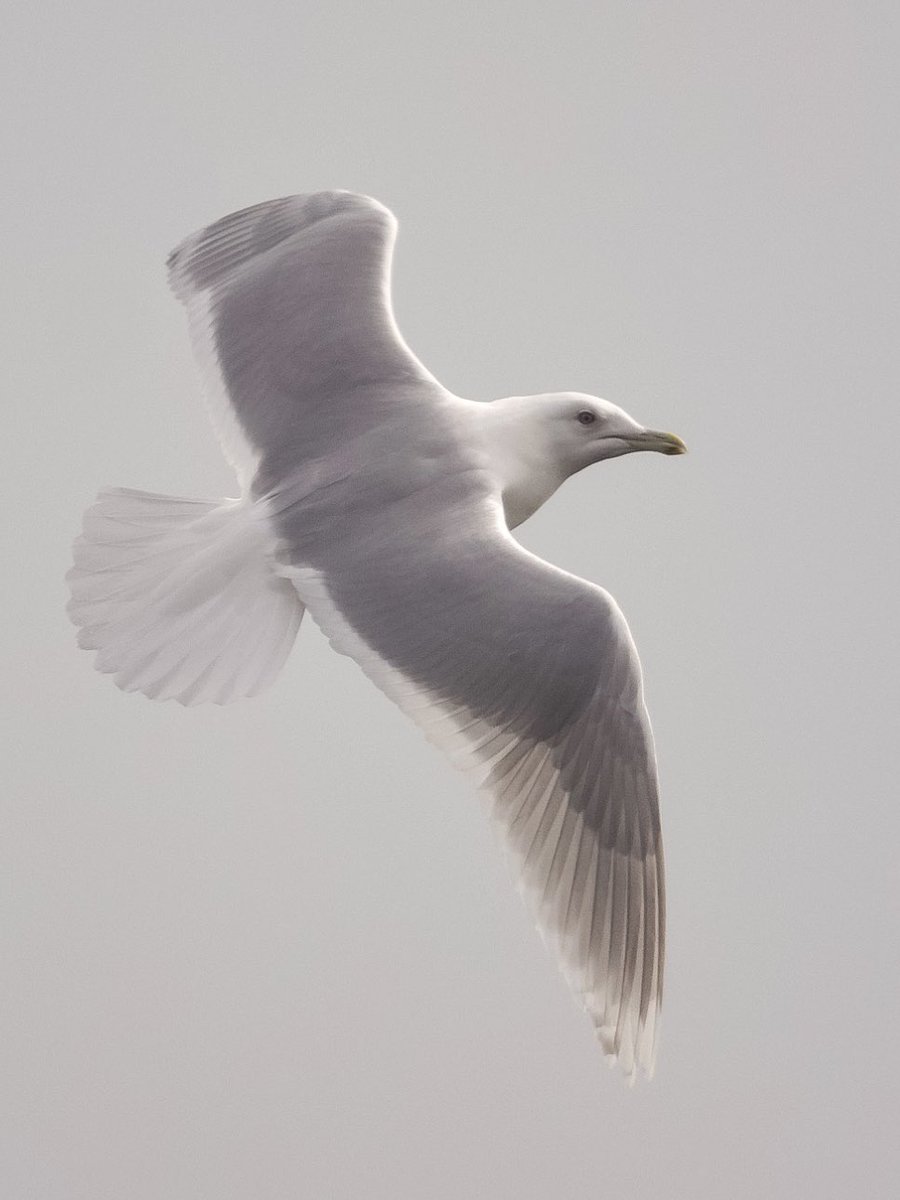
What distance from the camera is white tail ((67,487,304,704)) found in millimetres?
2998

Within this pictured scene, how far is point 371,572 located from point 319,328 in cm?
53

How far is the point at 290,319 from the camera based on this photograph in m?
3.31

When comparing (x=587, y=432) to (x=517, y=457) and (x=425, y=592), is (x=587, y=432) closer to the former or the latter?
(x=517, y=457)

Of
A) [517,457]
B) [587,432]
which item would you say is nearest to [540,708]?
[517,457]

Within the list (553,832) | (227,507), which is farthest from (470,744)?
(227,507)

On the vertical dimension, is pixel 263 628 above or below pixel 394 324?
below

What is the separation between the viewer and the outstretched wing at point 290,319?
3178mm

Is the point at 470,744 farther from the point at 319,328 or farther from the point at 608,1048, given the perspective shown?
the point at 319,328

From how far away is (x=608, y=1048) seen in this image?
2.88 m

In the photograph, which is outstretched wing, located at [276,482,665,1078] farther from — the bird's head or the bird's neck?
the bird's head

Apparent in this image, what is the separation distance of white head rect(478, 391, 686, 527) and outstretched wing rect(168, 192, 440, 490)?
0.48ft

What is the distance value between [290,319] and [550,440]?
18.9 inches

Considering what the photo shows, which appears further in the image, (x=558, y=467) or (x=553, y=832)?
(x=558, y=467)

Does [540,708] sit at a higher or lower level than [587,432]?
lower
